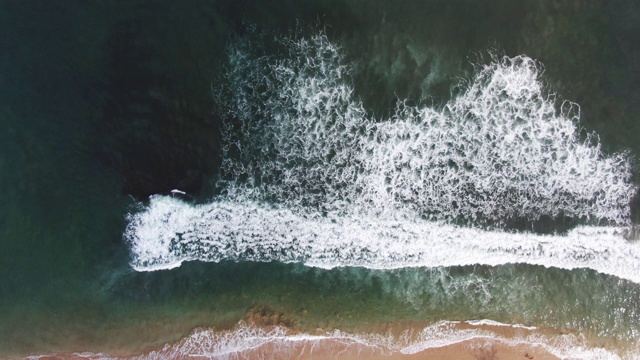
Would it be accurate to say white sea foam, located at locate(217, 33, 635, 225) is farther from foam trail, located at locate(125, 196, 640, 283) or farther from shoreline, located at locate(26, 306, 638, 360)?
shoreline, located at locate(26, 306, 638, 360)

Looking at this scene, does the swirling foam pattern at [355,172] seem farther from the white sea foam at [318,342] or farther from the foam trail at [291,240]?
the white sea foam at [318,342]

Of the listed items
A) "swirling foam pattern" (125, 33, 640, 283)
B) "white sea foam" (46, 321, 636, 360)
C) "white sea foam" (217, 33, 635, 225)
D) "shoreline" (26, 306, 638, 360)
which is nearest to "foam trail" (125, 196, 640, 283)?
"swirling foam pattern" (125, 33, 640, 283)

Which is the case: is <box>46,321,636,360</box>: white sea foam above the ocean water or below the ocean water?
below

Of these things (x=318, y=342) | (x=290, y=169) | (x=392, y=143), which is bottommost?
(x=318, y=342)

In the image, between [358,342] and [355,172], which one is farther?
[355,172]

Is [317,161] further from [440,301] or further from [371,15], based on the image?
[440,301]

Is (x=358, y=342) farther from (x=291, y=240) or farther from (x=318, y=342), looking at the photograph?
(x=291, y=240)

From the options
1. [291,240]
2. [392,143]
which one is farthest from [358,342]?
[392,143]

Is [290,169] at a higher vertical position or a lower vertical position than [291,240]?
higher
